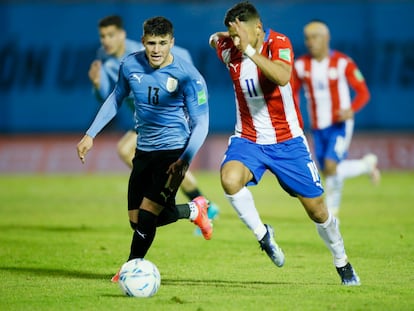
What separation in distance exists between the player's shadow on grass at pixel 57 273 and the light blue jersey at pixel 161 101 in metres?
1.23

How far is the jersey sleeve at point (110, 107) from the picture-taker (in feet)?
26.2

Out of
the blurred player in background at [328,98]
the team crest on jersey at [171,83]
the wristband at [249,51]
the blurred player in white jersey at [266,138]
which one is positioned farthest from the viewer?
the blurred player in background at [328,98]

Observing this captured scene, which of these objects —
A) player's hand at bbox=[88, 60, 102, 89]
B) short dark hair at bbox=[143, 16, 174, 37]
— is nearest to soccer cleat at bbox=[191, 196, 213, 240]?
short dark hair at bbox=[143, 16, 174, 37]

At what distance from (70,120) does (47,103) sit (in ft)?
2.09

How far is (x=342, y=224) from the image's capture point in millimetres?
12648

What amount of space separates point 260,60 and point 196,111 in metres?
0.80

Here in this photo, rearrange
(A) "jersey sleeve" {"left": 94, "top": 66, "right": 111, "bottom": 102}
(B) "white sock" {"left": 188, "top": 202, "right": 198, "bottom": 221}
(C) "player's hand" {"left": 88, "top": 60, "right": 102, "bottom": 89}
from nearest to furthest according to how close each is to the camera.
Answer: (B) "white sock" {"left": 188, "top": 202, "right": 198, "bottom": 221}, (C) "player's hand" {"left": 88, "top": 60, "right": 102, "bottom": 89}, (A) "jersey sleeve" {"left": 94, "top": 66, "right": 111, "bottom": 102}

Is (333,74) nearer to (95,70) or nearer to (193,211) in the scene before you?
(95,70)

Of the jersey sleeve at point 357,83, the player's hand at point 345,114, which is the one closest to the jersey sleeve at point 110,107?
the player's hand at point 345,114

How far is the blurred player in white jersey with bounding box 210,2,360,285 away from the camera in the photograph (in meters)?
7.70

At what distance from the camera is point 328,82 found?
13.7 metres

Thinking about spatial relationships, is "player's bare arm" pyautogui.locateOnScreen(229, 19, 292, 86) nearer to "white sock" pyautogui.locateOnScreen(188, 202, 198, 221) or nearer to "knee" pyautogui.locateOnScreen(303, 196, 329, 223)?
"knee" pyautogui.locateOnScreen(303, 196, 329, 223)

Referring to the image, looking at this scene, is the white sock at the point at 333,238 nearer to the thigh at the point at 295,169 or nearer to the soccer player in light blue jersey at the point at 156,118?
the thigh at the point at 295,169

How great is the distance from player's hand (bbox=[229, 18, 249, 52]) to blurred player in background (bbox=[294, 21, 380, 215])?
5.82m
